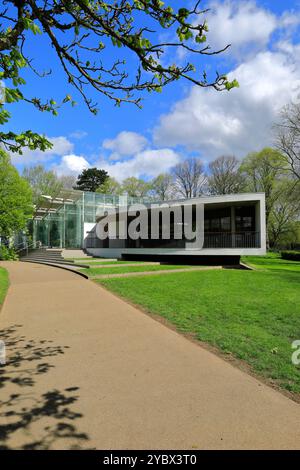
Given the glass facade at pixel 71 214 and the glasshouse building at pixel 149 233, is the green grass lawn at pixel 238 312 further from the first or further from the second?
the glass facade at pixel 71 214

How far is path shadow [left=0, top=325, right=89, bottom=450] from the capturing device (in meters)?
2.69

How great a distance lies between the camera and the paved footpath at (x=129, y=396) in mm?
2668

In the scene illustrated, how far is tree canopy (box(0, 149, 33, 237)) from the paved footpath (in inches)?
737

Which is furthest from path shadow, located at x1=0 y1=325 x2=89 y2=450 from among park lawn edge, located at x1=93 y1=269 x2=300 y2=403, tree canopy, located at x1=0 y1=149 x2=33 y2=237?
tree canopy, located at x1=0 y1=149 x2=33 y2=237

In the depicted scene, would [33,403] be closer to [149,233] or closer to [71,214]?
[149,233]

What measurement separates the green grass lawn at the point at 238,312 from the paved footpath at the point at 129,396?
458 millimetres

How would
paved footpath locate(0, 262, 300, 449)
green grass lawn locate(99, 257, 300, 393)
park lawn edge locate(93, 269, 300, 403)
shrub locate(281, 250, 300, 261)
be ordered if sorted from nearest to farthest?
1. paved footpath locate(0, 262, 300, 449)
2. park lawn edge locate(93, 269, 300, 403)
3. green grass lawn locate(99, 257, 300, 393)
4. shrub locate(281, 250, 300, 261)

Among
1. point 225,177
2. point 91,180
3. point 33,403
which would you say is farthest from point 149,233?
point 91,180

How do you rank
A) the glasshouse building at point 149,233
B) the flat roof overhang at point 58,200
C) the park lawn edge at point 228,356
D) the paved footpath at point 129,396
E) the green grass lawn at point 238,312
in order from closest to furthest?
the paved footpath at point 129,396 → the park lawn edge at point 228,356 → the green grass lawn at point 238,312 → the glasshouse building at point 149,233 → the flat roof overhang at point 58,200

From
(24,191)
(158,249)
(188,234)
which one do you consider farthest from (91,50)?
(24,191)

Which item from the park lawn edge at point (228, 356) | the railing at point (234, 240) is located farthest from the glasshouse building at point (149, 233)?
the park lawn edge at point (228, 356)

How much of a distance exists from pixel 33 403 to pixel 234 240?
17.7 metres

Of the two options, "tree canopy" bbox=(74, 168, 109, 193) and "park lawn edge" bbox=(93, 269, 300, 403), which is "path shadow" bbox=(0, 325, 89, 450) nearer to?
"park lawn edge" bbox=(93, 269, 300, 403)
